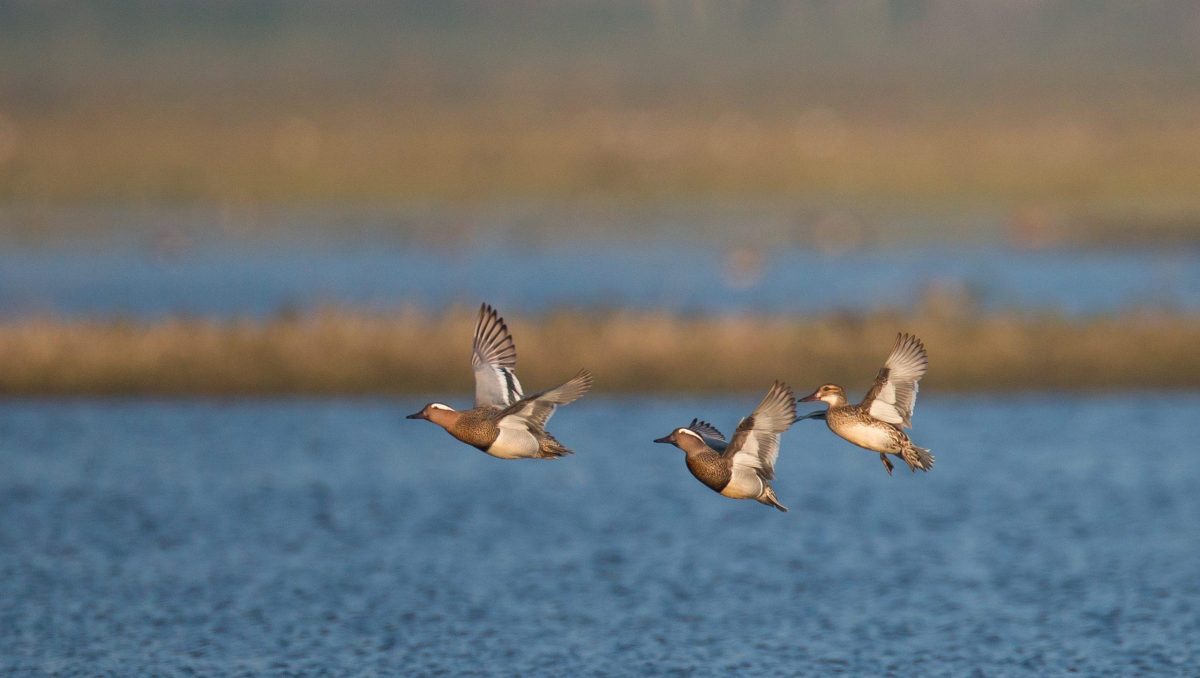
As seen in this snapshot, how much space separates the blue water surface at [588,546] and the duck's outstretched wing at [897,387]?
8943 mm

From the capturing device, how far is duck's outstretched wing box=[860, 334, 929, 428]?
16.5 meters

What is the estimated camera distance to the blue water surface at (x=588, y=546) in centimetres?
2644

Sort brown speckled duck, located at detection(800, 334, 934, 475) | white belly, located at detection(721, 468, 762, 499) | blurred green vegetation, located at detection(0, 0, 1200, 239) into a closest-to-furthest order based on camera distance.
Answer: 1. white belly, located at detection(721, 468, 762, 499)
2. brown speckled duck, located at detection(800, 334, 934, 475)
3. blurred green vegetation, located at detection(0, 0, 1200, 239)

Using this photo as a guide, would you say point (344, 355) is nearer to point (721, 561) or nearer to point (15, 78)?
point (721, 561)

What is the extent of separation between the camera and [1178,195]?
115m

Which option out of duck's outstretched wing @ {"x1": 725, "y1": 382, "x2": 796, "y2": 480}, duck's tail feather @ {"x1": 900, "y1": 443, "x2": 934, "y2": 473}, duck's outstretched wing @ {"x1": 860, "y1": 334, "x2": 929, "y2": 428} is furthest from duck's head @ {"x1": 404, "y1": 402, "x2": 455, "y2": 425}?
duck's tail feather @ {"x1": 900, "y1": 443, "x2": 934, "y2": 473}

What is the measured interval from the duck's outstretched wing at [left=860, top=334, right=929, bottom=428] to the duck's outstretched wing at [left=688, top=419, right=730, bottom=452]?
1.26 m

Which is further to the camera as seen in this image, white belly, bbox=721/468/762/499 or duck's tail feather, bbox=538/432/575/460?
duck's tail feather, bbox=538/432/575/460

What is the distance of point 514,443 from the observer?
658 inches

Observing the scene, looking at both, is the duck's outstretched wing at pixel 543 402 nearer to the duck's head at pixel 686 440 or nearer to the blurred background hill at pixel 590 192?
the duck's head at pixel 686 440

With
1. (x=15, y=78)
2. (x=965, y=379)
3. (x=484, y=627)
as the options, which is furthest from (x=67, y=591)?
(x=15, y=78)

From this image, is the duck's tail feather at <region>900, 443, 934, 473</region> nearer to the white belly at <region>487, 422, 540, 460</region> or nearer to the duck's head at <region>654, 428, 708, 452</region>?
the duck's head at <region>654, 428, 708, 452</region>

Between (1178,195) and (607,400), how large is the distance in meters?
80.1

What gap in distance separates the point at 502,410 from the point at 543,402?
1.37ft
